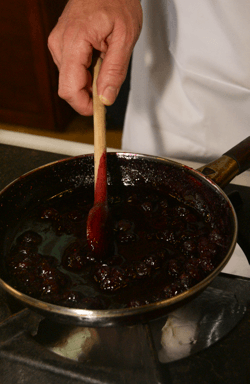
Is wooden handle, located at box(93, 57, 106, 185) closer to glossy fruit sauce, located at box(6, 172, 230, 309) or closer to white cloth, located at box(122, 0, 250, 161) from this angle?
glossy fruit sauce, located at box(6, 172, 230, 309)

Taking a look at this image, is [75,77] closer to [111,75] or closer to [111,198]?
[111,75]

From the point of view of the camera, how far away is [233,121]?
115 cm

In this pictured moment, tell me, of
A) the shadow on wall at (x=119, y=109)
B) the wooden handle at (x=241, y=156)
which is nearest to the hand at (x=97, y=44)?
the wooden handle at (x=241, y=156)

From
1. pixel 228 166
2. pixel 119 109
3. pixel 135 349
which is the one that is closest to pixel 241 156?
pixel 228 166

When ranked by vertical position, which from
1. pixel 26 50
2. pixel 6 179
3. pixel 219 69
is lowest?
pixel 26 50

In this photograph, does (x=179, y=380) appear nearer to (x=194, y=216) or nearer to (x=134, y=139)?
(x=194, y=216)

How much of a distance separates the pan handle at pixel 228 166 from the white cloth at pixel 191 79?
0.31 meters

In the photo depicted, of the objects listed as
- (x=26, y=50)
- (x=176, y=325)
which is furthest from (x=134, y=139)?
(x=26, y=50)

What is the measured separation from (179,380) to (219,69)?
848 mm

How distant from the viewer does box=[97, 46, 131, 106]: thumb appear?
789 millimetres

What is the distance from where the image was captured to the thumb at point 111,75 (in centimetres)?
79

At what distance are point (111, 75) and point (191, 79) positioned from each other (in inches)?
16.4

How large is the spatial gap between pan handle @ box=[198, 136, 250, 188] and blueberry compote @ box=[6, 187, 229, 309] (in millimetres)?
94

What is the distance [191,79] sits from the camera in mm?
1132
